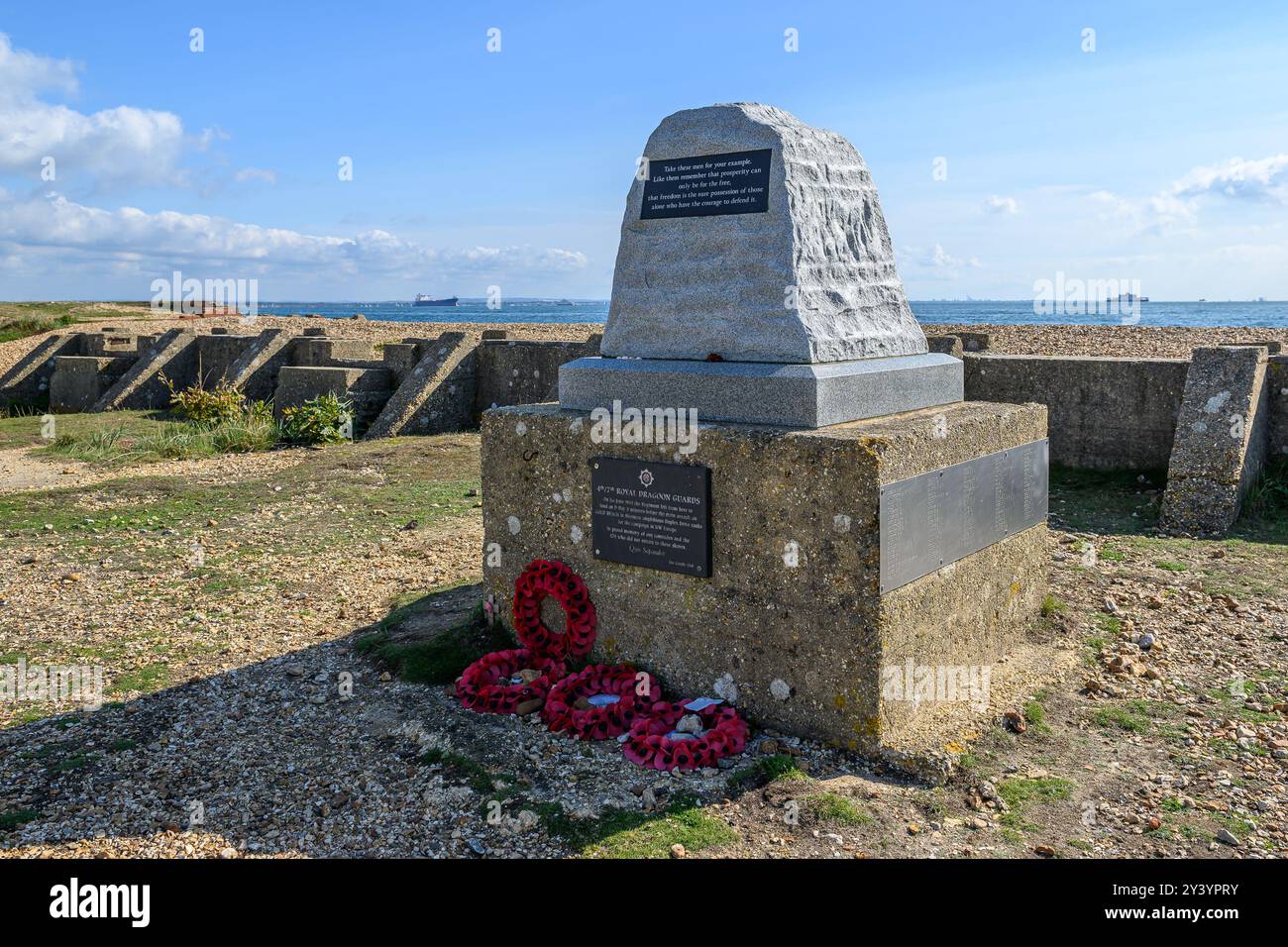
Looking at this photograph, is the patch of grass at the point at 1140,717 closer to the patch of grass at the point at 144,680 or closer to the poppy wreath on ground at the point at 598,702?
the poppy wreath on ground at the point at 598,702

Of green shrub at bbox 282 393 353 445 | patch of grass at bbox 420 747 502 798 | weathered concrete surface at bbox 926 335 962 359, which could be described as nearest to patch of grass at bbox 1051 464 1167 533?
weathered concrete surface at bbox 926 335 962 359

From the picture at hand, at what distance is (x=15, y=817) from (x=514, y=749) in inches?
74.5

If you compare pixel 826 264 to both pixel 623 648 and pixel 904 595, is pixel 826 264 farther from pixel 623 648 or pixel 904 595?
pixel 623 648

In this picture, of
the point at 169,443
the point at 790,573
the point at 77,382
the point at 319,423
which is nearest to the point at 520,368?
the point at 319,423

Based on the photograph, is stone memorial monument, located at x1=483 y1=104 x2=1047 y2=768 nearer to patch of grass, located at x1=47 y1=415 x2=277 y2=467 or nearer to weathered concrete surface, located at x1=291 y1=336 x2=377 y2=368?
patch of grass, located at x1=47 y1=415 x2=277 y2=467

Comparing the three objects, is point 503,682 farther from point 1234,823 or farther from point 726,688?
point 1234,823

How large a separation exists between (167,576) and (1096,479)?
24.8 ft

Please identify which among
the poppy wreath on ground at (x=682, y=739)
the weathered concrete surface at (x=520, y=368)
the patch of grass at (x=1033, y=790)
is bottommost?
the patch of grass at (x=1033, y=790)

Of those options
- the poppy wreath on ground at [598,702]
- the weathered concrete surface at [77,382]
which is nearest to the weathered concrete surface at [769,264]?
the poppy wreath on ground at [598,702]

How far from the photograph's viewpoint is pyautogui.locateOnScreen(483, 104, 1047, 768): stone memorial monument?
4320 millimetres

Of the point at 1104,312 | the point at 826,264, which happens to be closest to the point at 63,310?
the point at 826,264

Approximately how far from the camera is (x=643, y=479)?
482 centimetres

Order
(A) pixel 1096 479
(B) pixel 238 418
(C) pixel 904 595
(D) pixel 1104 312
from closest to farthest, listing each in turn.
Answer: (C) pixel 904 595 < (A) pixel 1096 479 < (B) pixel 238 418 < (D) pixel 1104 312

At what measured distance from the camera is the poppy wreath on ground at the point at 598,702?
4523 mm
